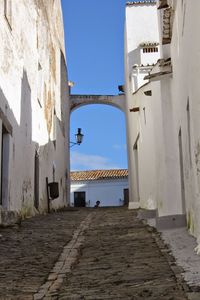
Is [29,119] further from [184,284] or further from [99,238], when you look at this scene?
[184,284]

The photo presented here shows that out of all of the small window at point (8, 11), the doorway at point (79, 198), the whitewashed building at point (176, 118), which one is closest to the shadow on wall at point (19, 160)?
the small window at point (8, 11)

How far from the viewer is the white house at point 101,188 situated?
143 ft

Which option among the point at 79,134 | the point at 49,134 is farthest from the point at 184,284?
the point at 79,134

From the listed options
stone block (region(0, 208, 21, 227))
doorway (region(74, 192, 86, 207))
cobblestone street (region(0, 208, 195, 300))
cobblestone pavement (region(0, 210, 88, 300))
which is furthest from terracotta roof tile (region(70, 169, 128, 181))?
cobblestone street (region(0, 208, 195, 300))

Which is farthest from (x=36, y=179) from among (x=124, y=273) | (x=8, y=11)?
(x=124, y=273)

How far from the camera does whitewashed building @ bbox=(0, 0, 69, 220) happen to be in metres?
11.3

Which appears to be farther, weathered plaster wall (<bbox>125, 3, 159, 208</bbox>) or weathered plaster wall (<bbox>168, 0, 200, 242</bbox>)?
weathered plaster wall (<bbox>125, 3, 159, 208</bbox>)

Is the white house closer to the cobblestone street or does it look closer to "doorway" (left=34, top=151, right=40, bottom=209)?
"doorway" (left=34, top=151, right=40, bottom=209)

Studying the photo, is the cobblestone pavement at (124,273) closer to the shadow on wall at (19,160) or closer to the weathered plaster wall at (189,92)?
the weathered plaster wall at (189,92)

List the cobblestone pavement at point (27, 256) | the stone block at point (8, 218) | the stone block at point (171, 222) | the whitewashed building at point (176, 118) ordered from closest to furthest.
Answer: the cobblestone pavement at point (27, 256), the whitewashed building at point (176, 118), the stone block at point (171, 222), the stone block at point (8, 218)

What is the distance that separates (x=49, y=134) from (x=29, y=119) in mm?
4792

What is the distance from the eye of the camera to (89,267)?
555cm

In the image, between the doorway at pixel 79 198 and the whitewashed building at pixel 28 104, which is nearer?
the whitewashed building at pixel 28 104

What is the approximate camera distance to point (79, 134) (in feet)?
89.1
